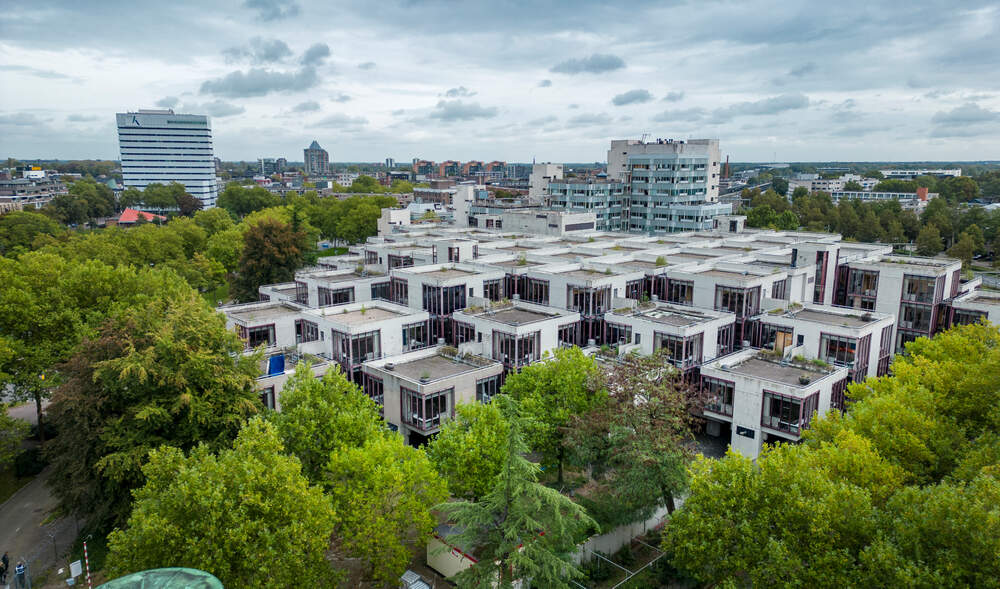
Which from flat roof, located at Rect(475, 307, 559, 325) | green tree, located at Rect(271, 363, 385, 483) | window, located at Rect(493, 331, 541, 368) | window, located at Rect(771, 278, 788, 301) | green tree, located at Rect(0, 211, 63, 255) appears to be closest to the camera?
green tree, located at Rect(271, 363, 385, 483)

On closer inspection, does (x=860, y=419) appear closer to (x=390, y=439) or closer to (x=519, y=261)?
(x=390, y=439)

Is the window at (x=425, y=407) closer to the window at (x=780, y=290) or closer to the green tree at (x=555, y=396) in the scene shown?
the green tree at (x=555, y=396)

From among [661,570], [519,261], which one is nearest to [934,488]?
[661,570]

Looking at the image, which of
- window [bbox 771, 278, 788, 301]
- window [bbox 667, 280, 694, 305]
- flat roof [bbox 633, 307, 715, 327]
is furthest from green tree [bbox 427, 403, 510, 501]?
window [bbox 771, 278, 788, 301]

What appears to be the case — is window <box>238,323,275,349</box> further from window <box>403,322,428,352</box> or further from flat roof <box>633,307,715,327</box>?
flat roof <box>633,307,715,327</box>

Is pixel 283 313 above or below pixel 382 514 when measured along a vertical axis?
above
